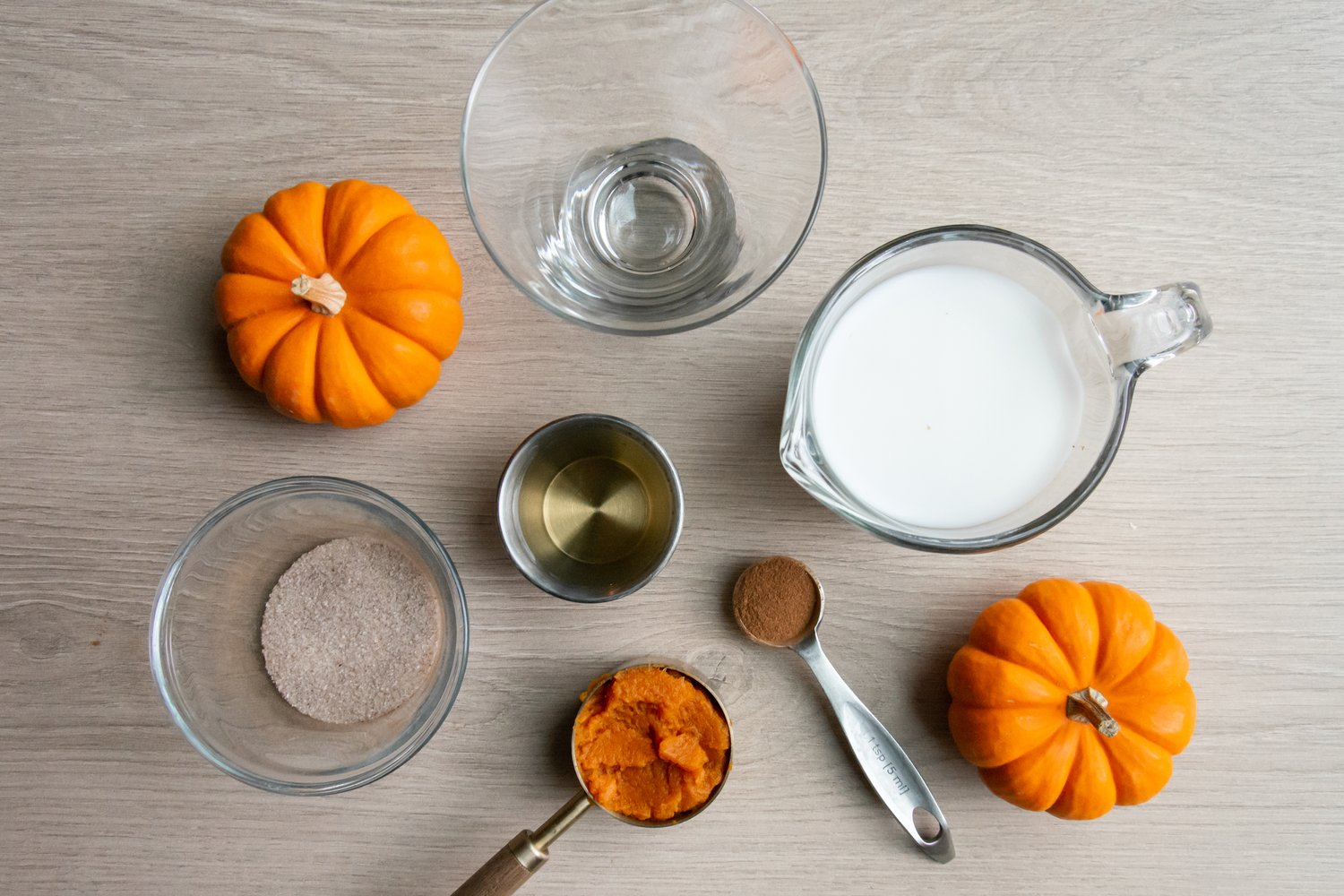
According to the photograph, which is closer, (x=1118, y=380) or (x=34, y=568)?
(x=1118, y=380)

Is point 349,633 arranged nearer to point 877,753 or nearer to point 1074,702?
point 877,753

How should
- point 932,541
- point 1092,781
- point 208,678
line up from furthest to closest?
point 208,678
point 1092,781
point 932,541

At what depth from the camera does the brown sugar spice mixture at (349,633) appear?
4.36 ft

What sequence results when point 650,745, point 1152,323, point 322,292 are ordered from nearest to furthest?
1. point 1152,323
2. point 322,292
3. point 650,745

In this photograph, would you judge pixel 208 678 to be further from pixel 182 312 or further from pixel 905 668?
pixel 905 668

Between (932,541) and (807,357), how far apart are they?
286 mm

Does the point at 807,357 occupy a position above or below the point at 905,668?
above

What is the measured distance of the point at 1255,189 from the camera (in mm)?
1383

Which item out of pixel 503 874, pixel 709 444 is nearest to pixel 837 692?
pixel 709 444

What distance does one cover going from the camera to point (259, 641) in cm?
136

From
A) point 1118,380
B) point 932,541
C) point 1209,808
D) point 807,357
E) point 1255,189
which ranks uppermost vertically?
point 1255,189

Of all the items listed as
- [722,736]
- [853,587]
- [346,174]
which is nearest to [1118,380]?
[853,587]

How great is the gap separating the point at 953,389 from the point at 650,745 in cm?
67

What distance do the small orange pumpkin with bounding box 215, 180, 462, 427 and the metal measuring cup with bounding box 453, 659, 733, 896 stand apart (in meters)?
0.58
